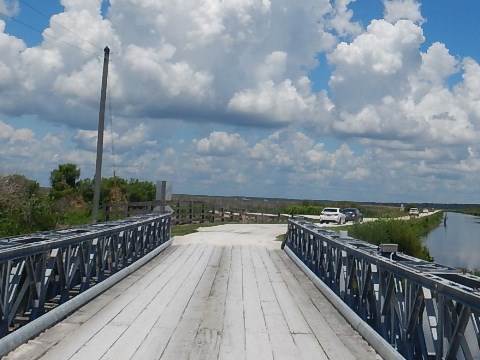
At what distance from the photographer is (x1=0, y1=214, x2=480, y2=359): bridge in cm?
588

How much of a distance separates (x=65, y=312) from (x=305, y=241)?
27.7 feet

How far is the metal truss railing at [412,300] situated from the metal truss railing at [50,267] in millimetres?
3734

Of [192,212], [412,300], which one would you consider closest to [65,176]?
[192,212]

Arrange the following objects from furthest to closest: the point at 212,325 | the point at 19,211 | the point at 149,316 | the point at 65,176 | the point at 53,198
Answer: the point at 65,176 → the point at 53,198 → the point at 19,211 → the point at 149,316 → the point at 212,325

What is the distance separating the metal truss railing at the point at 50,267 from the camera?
22.0ft

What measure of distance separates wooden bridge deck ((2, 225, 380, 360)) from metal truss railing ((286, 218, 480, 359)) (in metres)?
0.45

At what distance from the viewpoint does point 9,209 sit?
22.1 m

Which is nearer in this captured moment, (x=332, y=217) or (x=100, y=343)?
(x=100, y=343)

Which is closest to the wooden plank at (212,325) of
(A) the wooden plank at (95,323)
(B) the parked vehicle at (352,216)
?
(A) the wooden plank at (95,323)

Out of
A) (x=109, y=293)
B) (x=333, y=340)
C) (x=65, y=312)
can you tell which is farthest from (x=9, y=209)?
(x=333, y=340)

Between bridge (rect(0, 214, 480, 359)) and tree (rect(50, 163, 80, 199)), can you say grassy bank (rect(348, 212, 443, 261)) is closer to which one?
bridge (rect(0, 214, 480, 359))

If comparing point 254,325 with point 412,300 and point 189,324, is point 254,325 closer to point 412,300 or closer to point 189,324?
point 189,324

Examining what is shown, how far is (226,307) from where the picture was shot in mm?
9742

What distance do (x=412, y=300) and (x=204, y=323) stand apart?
3.29 meters
